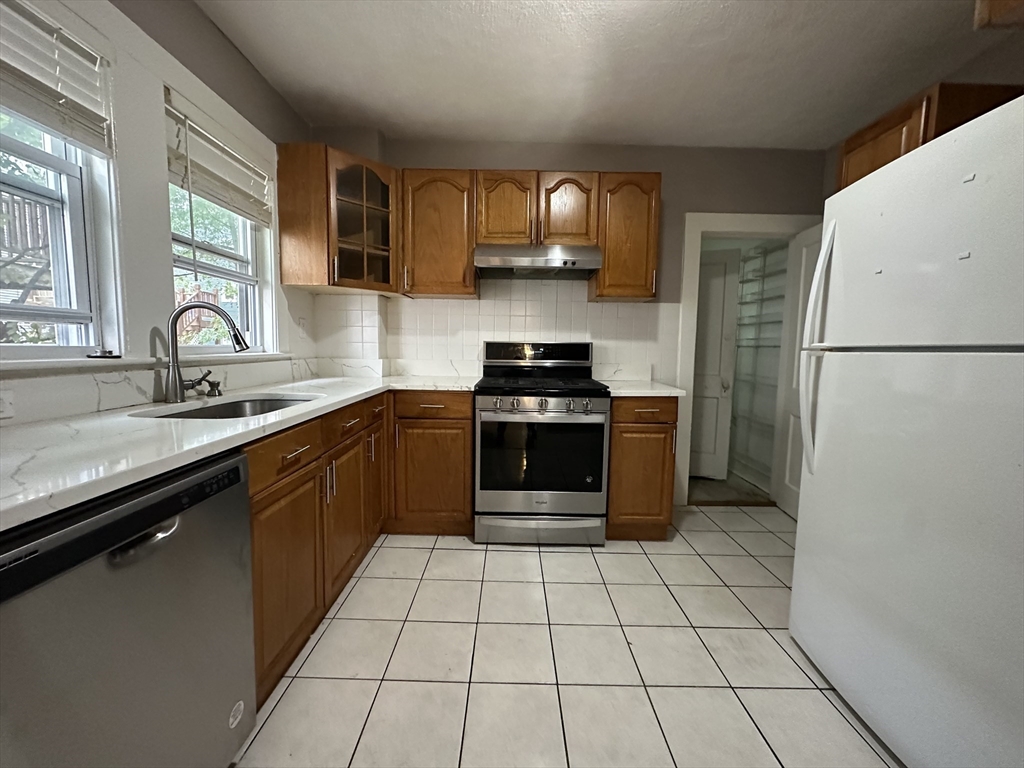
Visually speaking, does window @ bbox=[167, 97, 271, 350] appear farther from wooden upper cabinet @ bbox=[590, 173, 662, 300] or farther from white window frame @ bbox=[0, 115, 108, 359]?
wooden upper cabinet @ bbox=[590, 173, 662, 300]

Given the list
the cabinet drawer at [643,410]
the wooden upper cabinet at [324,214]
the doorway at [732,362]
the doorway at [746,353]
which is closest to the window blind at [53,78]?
the wooden upper cabinet at [324,214]

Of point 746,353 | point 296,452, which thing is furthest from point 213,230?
point 746,353

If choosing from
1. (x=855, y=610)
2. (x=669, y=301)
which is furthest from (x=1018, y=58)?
(x=855, y=610)

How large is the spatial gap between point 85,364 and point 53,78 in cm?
82

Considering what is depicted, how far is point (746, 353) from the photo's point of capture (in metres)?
3.83

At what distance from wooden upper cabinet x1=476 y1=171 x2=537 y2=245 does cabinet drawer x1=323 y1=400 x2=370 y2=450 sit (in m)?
1.34

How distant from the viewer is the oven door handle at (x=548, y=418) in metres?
2.33

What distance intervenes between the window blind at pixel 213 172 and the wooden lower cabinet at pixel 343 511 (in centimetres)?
127

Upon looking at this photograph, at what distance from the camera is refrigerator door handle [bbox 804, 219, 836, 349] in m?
1.43

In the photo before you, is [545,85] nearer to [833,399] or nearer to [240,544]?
[833,399]

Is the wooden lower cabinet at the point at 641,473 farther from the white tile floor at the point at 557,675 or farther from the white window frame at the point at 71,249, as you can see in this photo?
the white window frame at the point at 71,249

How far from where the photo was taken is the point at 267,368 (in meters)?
2.18

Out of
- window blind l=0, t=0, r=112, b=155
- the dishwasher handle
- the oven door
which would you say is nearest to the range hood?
the oven door

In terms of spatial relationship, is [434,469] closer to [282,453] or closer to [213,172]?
[282,453]
